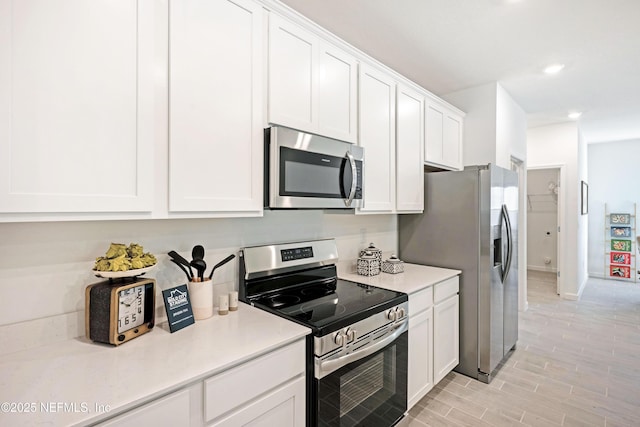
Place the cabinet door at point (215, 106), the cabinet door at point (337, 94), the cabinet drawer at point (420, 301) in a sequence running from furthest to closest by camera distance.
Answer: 1. the cabinet drawer at point (420, 301)
2. the cabinet door at point (337, 94)
3. the cabinet door at point (215, 106)

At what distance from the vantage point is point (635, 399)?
2340mm

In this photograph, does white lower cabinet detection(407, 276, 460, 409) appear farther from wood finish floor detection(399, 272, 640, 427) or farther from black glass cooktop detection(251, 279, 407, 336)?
black glass cooktop detection(251, 279, 407, 336)

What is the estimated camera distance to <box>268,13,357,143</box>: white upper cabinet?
5.31 ft

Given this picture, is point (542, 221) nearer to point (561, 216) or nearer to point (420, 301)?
point (561, 216)

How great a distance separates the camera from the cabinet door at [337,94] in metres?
1.86

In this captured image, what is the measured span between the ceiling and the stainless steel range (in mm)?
1592

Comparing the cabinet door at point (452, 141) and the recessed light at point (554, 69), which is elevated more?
the recessed light at point (554, 69)

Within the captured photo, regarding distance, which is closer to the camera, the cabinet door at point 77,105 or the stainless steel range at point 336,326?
the cabinet door at point 77,105

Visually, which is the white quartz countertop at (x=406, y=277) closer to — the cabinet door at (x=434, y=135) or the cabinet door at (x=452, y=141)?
the cabinet door at (x=434, y=135)

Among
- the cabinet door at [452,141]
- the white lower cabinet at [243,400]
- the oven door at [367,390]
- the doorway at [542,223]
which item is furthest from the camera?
the doorway at [542,223]

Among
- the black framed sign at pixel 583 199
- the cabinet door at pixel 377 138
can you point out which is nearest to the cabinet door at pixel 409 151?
the cabinet door at pixel 377 138

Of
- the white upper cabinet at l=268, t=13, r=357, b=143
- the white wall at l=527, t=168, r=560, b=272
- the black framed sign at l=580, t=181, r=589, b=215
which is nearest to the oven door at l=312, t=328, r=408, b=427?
the white upper cabinet at l=268, t=13, r=357, b=143

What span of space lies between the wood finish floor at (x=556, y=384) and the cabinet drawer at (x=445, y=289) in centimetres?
73

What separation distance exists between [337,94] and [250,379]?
161 cm
